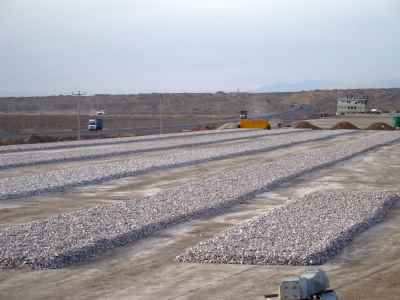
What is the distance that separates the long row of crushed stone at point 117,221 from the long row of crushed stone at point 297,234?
1.23 meters

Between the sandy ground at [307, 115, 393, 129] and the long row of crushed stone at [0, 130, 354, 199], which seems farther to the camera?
the sandy ground at [307, 115, 393, 129]

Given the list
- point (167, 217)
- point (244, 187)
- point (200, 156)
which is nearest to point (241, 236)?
point (167, 217)

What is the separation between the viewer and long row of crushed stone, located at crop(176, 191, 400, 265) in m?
8.66

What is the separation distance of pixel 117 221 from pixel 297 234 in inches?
116

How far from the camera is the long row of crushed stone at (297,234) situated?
28.4ft

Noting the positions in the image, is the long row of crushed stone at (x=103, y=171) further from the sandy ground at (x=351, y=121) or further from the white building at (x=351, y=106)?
the white building at (x=351, y=106)

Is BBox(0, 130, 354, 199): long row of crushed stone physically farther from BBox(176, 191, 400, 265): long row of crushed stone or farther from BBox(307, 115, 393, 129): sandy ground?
BBox(307, 115, 393, 129): sandy ground

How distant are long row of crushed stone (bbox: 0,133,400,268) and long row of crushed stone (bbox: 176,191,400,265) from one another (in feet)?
4.05

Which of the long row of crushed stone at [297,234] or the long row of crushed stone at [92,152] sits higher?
the long row of crushed stone at [297,234]

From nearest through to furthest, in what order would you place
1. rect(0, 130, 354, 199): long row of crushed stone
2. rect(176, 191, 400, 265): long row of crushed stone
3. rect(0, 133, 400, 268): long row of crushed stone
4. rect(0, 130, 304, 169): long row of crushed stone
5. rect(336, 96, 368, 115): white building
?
rect(176, 191, 400, 265): long row of crushed stone → rect(0, 133, 400, 268): long row of crushed stone → rect(0, 130, 354, 199): long row of crushed stone → rect(0, 130, 304, 169): long row of crushed stone → rect(336, 96, 368, 115): white building

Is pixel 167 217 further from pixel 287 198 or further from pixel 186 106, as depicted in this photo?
pixel 186 106

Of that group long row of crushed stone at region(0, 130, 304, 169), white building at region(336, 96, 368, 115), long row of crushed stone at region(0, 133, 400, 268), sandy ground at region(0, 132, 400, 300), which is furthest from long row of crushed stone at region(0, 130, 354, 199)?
white building at region(336, 96, 368, 115)

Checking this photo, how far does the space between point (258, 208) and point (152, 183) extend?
4.53 metres

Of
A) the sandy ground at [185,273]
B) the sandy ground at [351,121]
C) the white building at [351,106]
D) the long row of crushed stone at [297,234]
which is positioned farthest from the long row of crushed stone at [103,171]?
the white building at [351,106]
